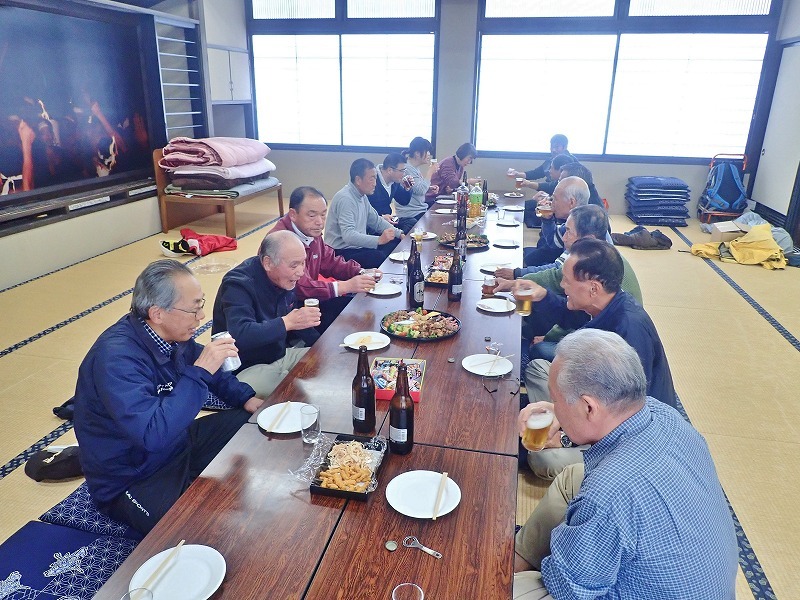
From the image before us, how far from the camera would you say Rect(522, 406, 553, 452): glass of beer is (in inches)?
67.3

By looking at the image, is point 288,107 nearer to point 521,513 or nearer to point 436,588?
point 521,513

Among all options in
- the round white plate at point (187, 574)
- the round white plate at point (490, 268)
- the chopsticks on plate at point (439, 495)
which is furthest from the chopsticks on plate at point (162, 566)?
the round white plate at point (490, 268)

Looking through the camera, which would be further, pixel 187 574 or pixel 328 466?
pixel 328 466

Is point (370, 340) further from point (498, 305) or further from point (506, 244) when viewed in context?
point (506, 244)

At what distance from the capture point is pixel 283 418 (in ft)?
6.19

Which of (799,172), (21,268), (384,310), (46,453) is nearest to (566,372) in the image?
(384,310)

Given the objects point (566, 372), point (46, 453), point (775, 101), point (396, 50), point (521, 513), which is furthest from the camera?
point (396, 50)

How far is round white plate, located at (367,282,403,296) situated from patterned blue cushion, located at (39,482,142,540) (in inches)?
64.1

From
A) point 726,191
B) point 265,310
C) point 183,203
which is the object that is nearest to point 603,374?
point 265,310

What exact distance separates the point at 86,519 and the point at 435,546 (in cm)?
123

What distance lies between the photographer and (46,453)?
2654 millimetres

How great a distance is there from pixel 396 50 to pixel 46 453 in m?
7.68

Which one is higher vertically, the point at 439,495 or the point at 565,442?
the point at 439,495

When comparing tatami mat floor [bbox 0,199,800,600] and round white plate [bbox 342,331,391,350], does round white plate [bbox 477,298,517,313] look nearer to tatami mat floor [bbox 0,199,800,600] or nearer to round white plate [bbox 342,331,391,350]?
round white plate [bbox 342,331,391,350]
